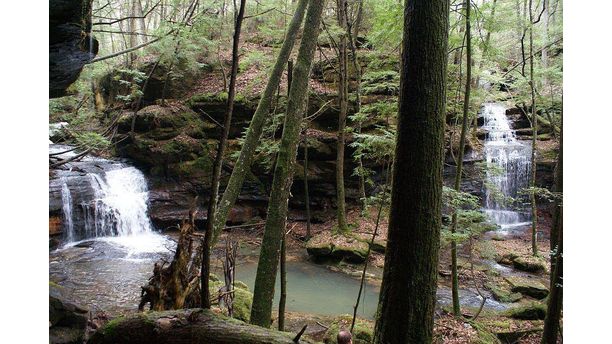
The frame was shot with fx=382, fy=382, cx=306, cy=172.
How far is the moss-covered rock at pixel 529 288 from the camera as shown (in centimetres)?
748

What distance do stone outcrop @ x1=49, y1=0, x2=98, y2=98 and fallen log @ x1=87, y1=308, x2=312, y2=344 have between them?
252 centimetres

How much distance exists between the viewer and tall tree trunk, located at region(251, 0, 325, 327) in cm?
354

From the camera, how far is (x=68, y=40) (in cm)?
342

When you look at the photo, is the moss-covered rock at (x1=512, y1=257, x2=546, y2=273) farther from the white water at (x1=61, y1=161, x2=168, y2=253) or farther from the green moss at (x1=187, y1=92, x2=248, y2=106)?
the green moss at (x1=187, y1=92, x2=248, y2=106)

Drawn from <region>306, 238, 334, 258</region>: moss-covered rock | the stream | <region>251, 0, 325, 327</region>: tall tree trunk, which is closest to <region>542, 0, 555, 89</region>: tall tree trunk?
the stream

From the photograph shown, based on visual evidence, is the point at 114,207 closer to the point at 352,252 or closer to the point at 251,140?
the point at 352,252

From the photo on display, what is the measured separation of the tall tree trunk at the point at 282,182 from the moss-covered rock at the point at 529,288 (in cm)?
627

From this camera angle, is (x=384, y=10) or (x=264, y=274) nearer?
(x=264, y=274)

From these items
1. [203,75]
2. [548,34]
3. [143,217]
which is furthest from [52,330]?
[203,75]

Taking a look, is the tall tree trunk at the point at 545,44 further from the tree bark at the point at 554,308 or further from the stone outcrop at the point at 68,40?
the stone outcrop at the point at 68,40

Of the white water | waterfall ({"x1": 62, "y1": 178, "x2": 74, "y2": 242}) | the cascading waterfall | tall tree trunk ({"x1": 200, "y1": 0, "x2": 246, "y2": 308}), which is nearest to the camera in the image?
tall tree trunk ({"x1": 200, "y1": 0, "x2": 246, "y2": 308})
